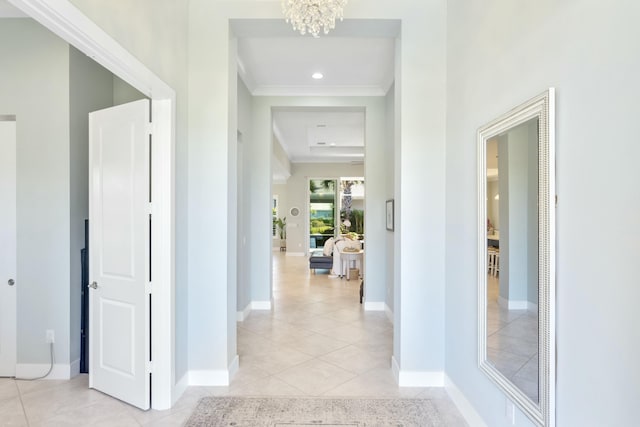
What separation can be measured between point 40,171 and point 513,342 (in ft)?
13.2

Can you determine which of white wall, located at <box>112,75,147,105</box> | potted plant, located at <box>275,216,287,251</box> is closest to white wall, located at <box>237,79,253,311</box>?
white wall, located at <box>112,75,147,105</box>

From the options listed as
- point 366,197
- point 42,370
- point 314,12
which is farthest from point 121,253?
point 366,197

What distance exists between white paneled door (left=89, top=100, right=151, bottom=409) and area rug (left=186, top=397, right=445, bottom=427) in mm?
559

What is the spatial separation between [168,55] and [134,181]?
3.31 feet

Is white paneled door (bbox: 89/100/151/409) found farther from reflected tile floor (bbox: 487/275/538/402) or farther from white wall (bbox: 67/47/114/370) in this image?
reflected tile floor (bbox: 487/275/538/402)

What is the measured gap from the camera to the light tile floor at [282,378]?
2488 millimetres

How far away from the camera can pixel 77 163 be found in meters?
3.19

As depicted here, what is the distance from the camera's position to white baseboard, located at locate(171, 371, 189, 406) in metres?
2.64

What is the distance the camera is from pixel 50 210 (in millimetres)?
3113

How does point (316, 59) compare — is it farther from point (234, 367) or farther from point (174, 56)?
point (234, 367)

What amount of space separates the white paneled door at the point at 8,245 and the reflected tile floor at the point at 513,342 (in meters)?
4.02

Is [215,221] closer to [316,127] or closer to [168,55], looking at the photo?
[168,55]

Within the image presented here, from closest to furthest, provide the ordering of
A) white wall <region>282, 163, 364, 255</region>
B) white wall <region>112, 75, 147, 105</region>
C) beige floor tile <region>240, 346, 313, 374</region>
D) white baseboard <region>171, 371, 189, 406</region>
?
white baseboard <region>171, 371, 189, 406</region> → beige floor tile <region>240, 346, 313, 374</region> → white wall <region>112, 75, 147, 105</region> → white wall <region>282, 163, 364, 255</region>

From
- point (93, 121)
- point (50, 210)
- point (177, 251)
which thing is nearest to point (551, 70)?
point (177, 251)
